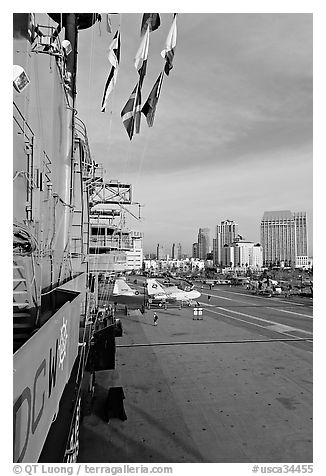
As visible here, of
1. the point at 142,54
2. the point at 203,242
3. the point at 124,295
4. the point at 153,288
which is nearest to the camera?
the point at 142,54

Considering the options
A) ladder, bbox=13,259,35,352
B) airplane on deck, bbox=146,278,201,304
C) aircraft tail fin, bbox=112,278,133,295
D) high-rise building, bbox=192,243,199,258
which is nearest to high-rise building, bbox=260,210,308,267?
high-rise building, bbox=192,243,199,258

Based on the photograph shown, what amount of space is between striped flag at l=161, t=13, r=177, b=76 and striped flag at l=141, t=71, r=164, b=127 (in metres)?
0.33

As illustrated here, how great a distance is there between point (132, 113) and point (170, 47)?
1.03m

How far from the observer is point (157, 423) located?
6.20 meters

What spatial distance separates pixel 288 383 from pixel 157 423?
4.22 m

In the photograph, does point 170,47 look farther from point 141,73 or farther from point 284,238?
point 284,238

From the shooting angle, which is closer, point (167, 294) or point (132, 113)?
point (132, 113)

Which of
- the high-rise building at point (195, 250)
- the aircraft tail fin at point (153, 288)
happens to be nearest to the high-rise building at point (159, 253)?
the high-rise building at point (195, 250)

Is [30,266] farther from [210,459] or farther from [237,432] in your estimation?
[237,432]

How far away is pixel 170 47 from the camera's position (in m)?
4.39

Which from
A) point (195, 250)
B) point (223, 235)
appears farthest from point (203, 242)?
point (223, 235)

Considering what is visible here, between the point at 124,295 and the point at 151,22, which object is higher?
the point at 151,22

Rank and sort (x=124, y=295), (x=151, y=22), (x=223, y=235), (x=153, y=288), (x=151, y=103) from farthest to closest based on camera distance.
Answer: (x=223, y=235), (x=153, y=288), (x=124, y=295), (x=151, y=103), (x=151, y=22)
